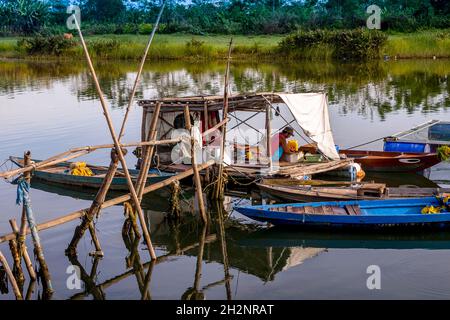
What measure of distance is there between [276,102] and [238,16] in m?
52.0

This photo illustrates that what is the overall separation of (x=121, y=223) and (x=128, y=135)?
10.4m

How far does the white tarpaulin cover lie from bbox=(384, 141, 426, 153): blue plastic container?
2185mm

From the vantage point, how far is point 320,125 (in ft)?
52.9

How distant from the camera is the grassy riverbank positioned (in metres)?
44.4

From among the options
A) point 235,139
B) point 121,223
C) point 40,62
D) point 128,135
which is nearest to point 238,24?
point 40,62

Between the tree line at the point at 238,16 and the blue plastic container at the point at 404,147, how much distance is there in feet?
120

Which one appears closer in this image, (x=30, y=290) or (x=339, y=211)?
(x=30, y=290)

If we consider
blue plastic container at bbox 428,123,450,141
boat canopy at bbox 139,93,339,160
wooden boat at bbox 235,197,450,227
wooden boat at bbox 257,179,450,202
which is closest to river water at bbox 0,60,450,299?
wooden boat at bbox 235,197,450,227

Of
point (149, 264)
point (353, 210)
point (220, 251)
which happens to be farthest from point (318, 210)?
point (149, 264)

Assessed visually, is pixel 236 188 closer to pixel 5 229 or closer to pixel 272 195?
pixel 272 195

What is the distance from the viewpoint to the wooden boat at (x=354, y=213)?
12.0 metres

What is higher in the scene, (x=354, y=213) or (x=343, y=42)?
(x=343, y=42)

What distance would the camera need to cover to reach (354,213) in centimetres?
1237

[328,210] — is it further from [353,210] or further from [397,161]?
[397,161]
